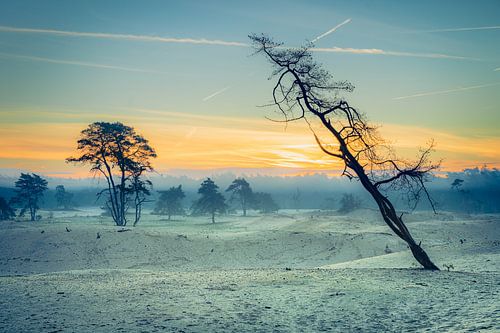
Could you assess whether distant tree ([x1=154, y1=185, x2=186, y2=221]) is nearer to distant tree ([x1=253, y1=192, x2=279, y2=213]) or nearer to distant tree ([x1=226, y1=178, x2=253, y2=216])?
distant tree ([x1=226, y1=178, x2=253, y2=216])

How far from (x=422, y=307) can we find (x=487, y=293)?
220 centimetres

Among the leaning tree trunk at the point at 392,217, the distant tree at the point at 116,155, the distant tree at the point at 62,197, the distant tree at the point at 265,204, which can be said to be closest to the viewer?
the leaning tree trunk at the point at 392,217

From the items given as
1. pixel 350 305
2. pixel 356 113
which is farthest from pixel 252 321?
pixel 356 113

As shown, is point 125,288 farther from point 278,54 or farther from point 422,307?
point 278,54

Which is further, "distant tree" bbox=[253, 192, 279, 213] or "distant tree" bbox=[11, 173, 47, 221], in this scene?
"distant tree" bbox=[253, 192, 279, 213]

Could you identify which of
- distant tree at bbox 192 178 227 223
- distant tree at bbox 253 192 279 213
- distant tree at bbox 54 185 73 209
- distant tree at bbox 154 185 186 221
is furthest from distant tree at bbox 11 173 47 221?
distant tree at bbox 253 192 279 213

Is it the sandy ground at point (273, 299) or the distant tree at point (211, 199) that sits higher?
the distant tree at point (211, 199)

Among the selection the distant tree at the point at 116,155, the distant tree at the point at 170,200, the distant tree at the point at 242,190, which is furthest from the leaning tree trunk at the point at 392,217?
the distant tree at the point at 242,190

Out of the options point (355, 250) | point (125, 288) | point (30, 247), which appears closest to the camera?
point (125, 288)

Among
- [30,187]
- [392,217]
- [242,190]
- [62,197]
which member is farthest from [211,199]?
[62,197]

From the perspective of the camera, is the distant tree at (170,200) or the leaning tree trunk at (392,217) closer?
the leaning tree trunk at (392,217)

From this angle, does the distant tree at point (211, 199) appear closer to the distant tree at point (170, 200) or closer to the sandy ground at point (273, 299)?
the distant tree at point (170, 200)

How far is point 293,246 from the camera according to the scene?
1218 inches

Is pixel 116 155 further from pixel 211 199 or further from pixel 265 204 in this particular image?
pixel 265 204
